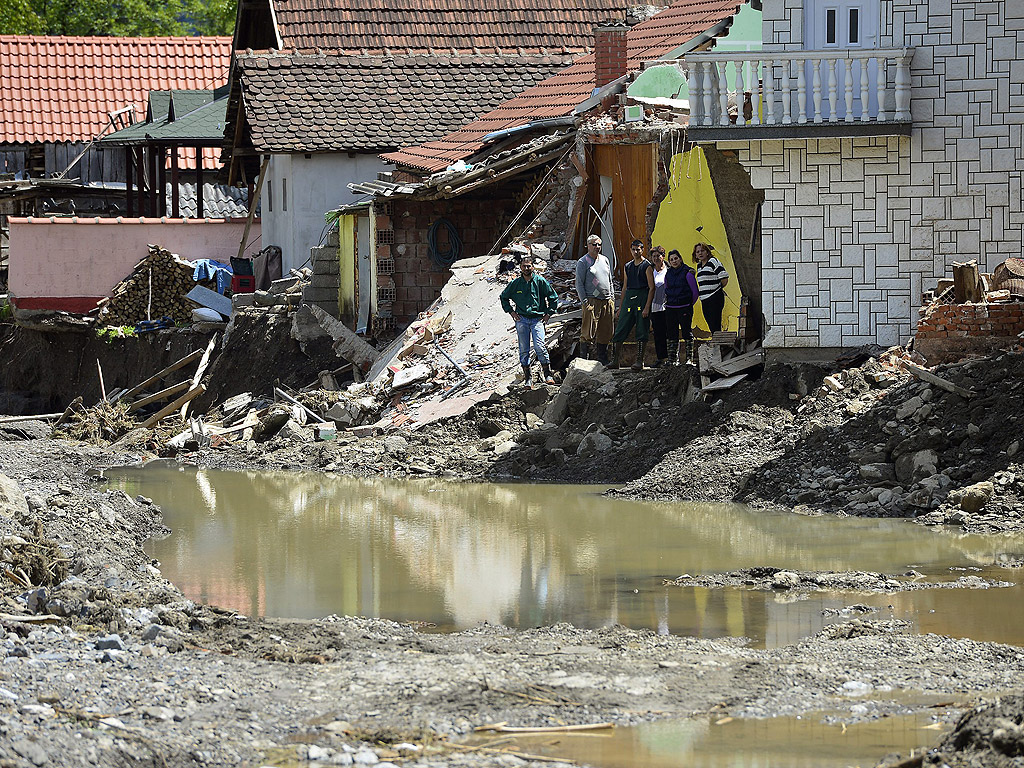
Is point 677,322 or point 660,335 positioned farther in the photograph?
point 660,335

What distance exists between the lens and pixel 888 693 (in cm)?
781

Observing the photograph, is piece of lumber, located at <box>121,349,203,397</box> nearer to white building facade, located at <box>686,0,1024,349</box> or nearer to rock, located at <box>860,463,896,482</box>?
white building facade, located at <box>686,0,1024,349</box>

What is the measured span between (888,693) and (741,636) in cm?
169

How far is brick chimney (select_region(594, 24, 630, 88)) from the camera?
78.6 ft

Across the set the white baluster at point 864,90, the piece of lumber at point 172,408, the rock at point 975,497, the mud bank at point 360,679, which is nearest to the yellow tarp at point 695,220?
the white baluster at point 864,90

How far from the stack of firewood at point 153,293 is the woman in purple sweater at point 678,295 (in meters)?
12.6

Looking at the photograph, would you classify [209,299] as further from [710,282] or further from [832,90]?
[832,90]

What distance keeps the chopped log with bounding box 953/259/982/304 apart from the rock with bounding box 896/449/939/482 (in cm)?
Answer: 226

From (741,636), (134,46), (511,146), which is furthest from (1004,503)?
(134,46)

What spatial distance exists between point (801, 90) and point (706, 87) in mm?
1111

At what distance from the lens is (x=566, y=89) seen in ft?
85.4

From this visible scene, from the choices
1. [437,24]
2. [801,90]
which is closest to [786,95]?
[801,90]

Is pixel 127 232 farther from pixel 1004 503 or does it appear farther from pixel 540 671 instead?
pixel 540 671

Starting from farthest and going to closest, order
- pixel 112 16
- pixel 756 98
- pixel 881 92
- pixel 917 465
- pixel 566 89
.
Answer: pixel 112 16, pixel 566 89, pixel 756 98, pixel 881 92, pixel 917 465
